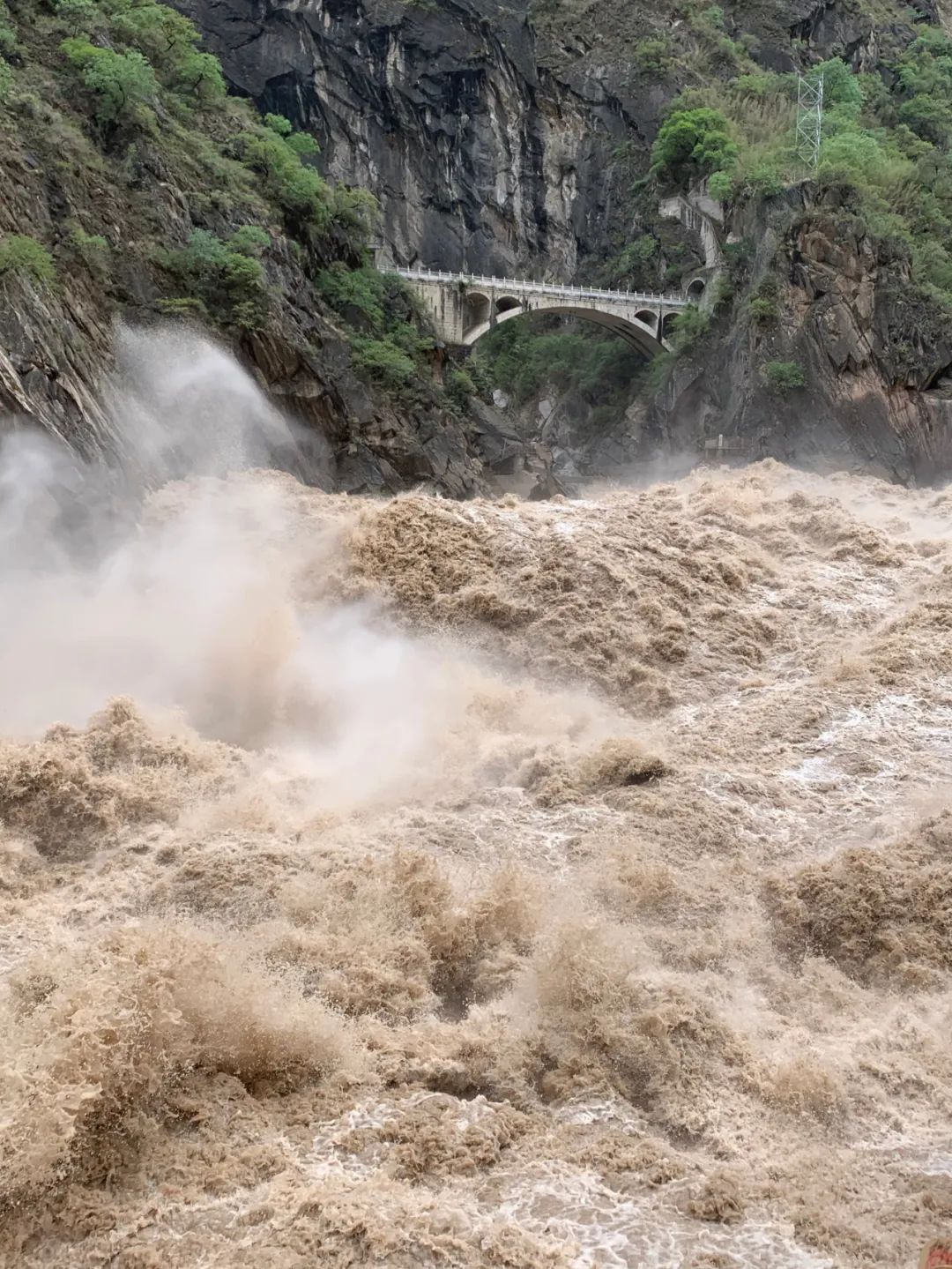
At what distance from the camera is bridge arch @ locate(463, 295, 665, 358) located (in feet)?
156

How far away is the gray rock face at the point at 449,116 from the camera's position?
178 ft

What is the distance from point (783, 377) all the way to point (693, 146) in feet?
57.6

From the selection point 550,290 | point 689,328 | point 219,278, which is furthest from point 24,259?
point 689,328

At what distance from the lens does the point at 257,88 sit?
53.9 m

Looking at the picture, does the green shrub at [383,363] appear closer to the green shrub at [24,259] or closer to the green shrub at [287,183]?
the green shrub at [287,183]

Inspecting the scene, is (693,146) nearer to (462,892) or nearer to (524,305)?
(524,305)

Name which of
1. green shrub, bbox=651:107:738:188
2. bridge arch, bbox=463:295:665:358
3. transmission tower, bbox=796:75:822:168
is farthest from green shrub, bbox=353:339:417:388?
green shrub, bbox=651:107:738:188

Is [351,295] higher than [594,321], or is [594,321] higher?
[594,321]

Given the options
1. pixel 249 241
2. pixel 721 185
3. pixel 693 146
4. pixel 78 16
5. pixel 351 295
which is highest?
pixel 693 146

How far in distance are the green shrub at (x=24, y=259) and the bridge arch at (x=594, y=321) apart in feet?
98.4

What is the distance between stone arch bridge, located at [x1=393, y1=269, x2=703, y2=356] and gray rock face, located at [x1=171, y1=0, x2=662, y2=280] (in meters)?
11.2

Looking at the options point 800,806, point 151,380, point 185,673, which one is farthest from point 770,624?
point 151,380

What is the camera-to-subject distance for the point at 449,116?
57.3 m

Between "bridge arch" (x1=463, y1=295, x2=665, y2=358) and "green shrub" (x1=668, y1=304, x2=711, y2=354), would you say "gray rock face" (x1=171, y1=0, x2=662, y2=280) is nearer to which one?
"bridge arch" (x1=463, y1=295, x2=665, y2=358)
